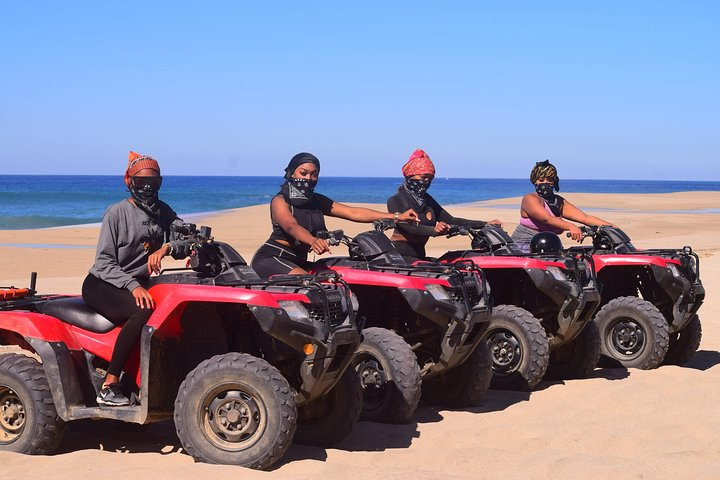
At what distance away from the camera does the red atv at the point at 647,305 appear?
10.5 metres

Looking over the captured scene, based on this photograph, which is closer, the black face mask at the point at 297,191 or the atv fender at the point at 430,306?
the atv fender at the point at 430,306

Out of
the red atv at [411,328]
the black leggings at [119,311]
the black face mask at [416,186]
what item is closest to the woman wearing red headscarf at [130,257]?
the black leggings at [119,311]

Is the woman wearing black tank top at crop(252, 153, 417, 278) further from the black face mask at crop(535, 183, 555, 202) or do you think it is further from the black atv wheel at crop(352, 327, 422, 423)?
the black face mask at crop(535, 183, 555, 202)

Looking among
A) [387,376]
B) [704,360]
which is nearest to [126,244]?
[387,376]

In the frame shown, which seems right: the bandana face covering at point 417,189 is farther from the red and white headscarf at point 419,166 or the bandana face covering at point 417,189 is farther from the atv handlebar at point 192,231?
the atv handlebar at point 192,231

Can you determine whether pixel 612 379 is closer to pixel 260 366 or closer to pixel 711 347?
pixel 711 347

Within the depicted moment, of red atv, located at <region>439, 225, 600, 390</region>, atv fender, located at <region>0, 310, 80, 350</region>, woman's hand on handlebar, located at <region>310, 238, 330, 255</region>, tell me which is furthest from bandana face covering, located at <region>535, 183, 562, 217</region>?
atv fender, located at <region>0, 310, 80, 350</region>

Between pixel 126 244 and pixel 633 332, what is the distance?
5.79m

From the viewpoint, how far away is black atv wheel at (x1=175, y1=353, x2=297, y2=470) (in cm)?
608

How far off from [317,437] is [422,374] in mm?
1415

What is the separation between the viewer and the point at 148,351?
6418 millimetres

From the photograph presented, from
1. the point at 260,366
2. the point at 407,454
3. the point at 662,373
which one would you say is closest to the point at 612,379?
the point at 662,373

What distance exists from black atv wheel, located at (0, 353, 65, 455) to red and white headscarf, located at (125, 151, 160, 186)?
136 centimetres

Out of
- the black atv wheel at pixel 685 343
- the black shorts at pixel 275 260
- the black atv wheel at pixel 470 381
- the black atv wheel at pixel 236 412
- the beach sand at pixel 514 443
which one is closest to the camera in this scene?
the black atv wheel at pixel 236 412
